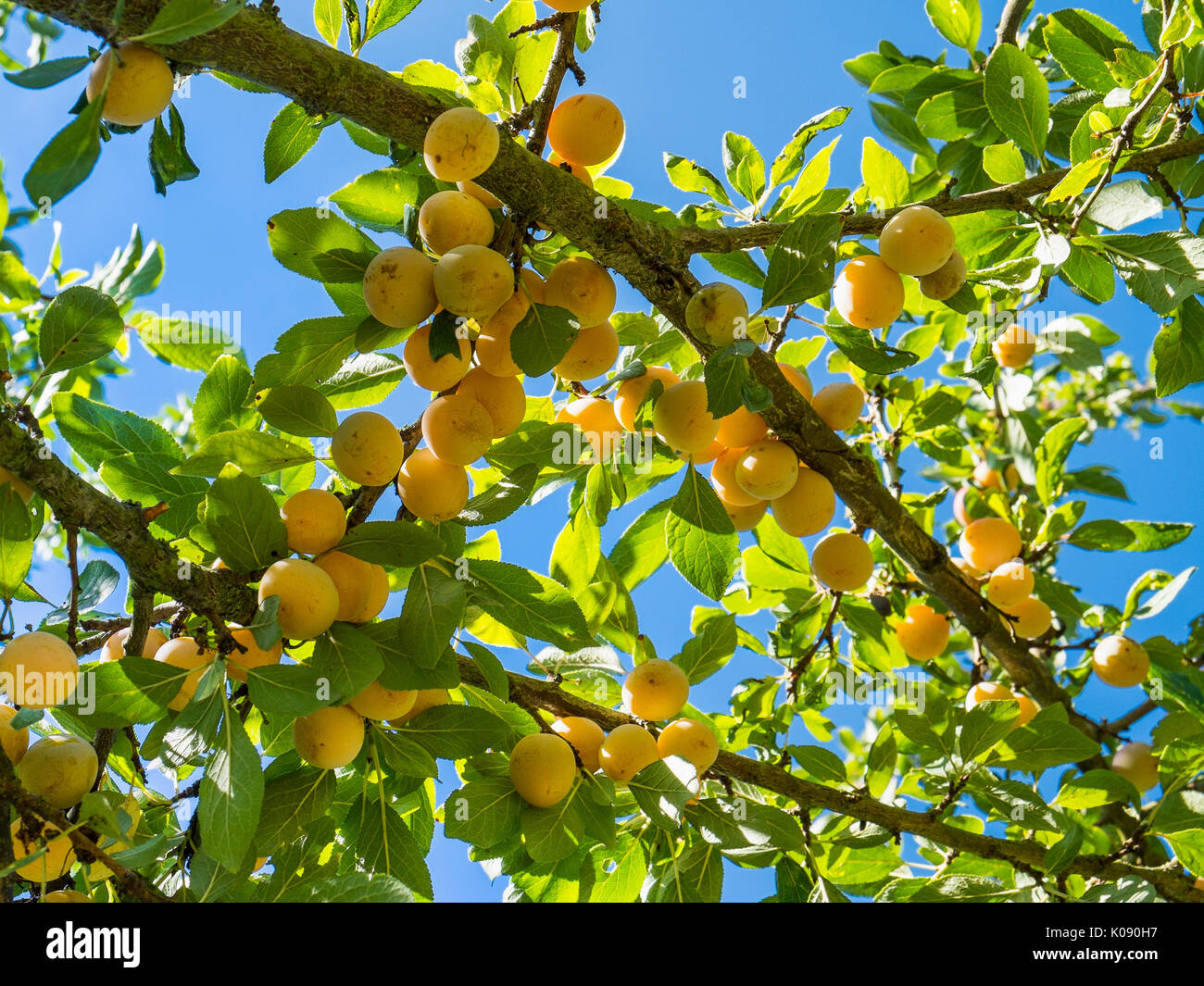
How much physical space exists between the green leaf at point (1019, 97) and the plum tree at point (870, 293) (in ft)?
1.56

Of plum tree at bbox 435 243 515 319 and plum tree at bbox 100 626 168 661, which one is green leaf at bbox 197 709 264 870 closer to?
plum tree at bbox 100 626 168 661

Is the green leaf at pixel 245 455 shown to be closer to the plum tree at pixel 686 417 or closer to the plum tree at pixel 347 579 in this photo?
the plum tree at pixel 347 579

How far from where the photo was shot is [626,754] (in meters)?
1.68

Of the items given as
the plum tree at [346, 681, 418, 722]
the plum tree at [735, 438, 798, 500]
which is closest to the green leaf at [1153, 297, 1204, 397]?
the plum tree at [735, 438, 798, 500]

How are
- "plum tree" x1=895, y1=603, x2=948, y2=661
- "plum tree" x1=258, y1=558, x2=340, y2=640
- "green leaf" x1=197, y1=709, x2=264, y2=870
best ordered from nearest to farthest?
"green leaf" x1=197, y1=709, x2=264, y2=870 < "plum tree" x1=258, y1=558, x2=340, y2=640 < "plum tree" x1=895, y1=603, x2=948, y2=661

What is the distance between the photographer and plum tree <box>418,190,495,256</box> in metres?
1.41

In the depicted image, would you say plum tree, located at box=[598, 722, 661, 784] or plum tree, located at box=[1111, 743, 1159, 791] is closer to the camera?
plum tree, located at box=[598, 722, 661, 784]

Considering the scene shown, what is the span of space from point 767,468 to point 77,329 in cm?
121

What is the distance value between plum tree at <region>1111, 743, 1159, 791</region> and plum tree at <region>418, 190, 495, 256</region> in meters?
2.69

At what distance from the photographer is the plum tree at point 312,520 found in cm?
140

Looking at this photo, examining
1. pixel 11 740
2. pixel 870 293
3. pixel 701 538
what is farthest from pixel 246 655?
pixel 870 293

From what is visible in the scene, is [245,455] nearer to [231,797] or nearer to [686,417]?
[231,797]
